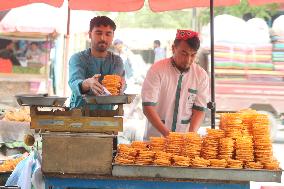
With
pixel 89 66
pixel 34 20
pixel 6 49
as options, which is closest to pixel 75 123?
pixel 89 66

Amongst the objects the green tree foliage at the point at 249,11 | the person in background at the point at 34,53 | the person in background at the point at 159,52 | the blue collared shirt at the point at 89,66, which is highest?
the green tree foliage at the point at 249,11

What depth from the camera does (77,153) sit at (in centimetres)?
340

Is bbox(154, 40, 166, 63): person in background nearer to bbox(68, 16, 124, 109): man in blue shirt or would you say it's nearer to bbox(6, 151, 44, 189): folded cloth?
bbox(68, 16, 124, 109): man in blue shirt

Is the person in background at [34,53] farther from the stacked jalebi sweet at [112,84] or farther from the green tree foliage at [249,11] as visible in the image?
the stacked jalebi sweet at [112,84]

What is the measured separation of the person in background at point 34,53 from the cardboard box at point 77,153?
997cm

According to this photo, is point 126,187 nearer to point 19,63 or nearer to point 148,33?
point 19,63

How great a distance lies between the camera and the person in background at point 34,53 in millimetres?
13141

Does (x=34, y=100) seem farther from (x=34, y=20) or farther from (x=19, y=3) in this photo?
(x=34, y=20)

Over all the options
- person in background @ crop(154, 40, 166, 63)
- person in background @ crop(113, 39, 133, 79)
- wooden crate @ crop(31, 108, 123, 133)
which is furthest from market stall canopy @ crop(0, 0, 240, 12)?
person in background @ crop(154, 40, 166, 63)

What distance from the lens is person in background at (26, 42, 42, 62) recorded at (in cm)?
1314

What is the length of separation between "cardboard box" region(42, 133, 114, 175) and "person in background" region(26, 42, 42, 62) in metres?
9.97

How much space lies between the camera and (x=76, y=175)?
339 centimetres

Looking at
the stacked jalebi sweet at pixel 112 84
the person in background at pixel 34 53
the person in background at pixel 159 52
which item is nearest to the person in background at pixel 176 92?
the stacked jalebi sweet at pixel 112 84

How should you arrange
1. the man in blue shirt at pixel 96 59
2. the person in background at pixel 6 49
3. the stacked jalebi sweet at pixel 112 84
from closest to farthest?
the stacked jalebi sweet at pixel 112 84 < the man in blue shirt at pixel 96 59 < the person in background at pixel 6 49
